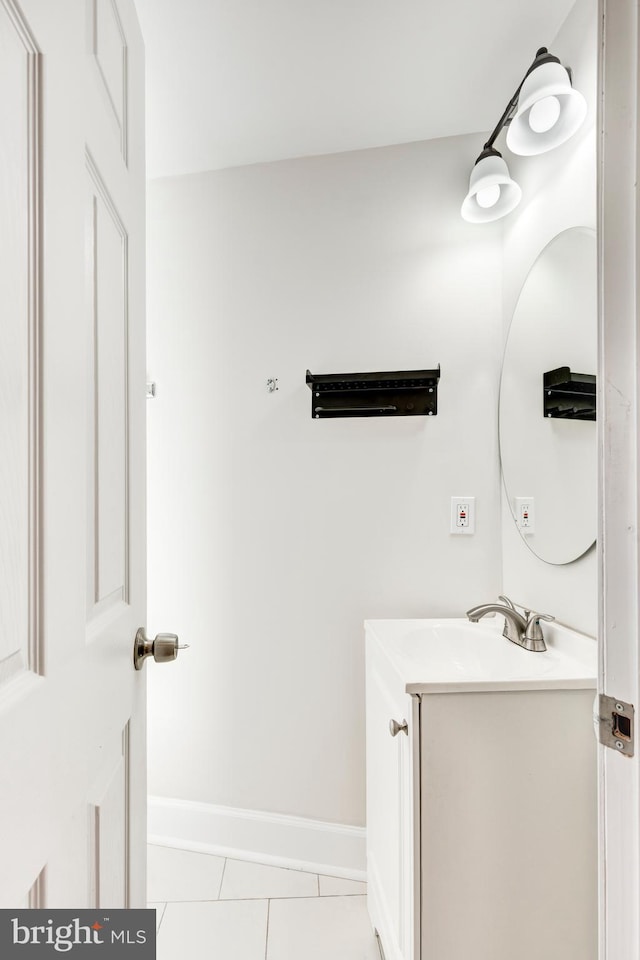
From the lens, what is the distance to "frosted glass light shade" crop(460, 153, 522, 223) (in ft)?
5.02

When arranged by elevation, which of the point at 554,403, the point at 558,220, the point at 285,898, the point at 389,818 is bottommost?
the point at 285,898

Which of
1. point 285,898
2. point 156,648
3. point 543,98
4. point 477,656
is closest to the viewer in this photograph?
point 156,648

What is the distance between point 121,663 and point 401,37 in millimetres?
1717

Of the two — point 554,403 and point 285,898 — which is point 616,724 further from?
point 285,898

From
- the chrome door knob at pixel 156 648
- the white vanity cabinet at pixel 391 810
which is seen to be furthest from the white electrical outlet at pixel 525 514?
the chrome door knob at pixel 156 648

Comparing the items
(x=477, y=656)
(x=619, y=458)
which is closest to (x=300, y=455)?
(x=477, y=656)

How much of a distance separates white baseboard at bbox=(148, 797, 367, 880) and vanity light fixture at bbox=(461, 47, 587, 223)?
2.13 m

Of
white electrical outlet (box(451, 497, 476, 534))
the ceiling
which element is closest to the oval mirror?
white electrical outlet (box(451, 497, 476, 534))

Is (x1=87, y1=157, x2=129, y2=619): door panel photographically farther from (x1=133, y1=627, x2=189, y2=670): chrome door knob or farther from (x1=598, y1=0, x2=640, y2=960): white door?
(x1=598, y1=0, x2=640, y2=960): white door

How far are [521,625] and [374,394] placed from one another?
863 mm

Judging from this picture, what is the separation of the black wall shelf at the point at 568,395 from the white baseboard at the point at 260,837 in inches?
60.0

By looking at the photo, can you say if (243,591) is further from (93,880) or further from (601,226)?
(601,226)

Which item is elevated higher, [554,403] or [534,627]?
[554,403]

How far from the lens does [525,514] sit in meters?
1.60
